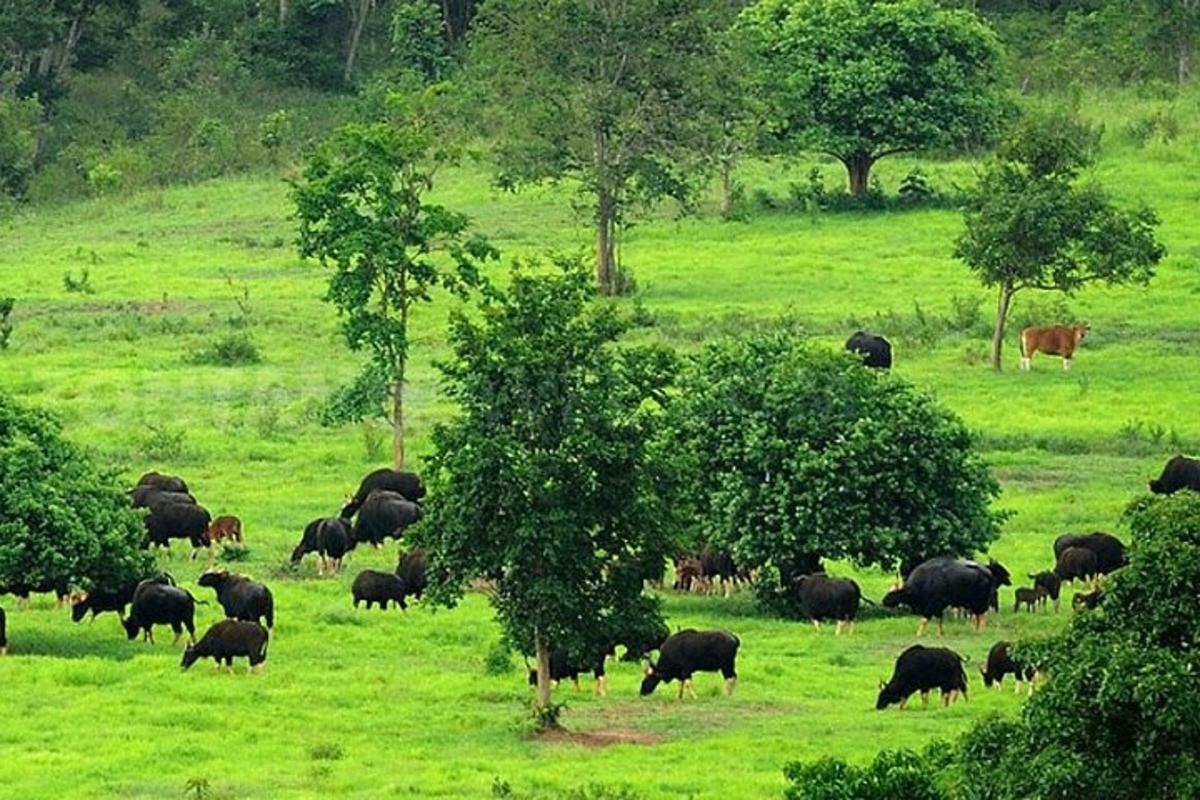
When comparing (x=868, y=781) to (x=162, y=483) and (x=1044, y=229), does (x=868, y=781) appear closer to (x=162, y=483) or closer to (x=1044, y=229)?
(x=162, y=483)

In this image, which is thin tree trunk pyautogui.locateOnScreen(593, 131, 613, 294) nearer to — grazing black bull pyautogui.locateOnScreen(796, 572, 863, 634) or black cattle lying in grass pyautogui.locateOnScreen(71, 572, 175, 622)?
grazing black bull pyautogui.locateOnScreen(796, 572, 863, 634)

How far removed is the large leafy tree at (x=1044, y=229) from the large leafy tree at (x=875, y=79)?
16.4 metres

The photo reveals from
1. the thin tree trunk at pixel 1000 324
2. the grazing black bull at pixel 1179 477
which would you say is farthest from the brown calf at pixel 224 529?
the thin tree trunk at pixel 1000 324

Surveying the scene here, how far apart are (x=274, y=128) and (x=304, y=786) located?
60177 millimetres

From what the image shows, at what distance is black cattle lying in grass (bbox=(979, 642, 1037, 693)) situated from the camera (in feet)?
105

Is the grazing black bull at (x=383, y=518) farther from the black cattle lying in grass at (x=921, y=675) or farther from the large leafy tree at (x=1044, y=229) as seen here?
the large leafy tree at (x=1044, y=229)

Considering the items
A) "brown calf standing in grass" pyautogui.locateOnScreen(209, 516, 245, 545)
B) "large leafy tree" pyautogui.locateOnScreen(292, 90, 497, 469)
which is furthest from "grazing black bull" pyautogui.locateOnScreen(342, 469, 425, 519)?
"large leafy tree" pyautogui.locateOnScreen(292, 90, 497, 469)

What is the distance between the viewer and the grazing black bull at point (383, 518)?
41.6 meters

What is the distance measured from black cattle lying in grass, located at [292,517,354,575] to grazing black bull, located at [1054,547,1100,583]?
10.1m

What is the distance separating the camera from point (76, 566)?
3462 centimetres

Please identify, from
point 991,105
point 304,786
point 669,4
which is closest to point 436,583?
point 304,786

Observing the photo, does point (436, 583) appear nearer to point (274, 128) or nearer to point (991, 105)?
point (991, 105)

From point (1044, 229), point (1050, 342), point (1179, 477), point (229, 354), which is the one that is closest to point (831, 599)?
point (1179, 477)

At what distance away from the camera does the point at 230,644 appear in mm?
32844
